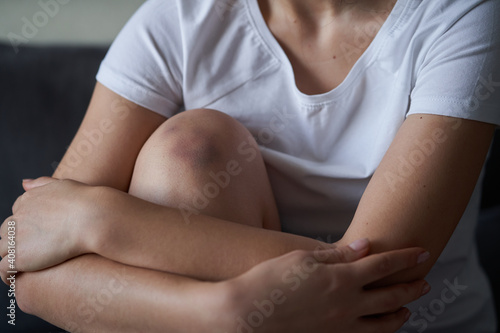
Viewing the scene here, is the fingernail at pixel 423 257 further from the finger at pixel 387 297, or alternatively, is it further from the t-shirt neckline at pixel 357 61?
the t-shirt neckline at pixel 357 61

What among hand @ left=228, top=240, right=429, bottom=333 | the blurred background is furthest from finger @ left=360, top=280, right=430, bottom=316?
the blurred background

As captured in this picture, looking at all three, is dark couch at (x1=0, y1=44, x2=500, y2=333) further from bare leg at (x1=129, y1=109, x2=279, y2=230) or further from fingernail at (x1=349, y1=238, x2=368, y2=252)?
fingernail at (x1=349, y1=238, x2=368, y2=252)

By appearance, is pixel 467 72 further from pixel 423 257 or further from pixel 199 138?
pixel 199 138

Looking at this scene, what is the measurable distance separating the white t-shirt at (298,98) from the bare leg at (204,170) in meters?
0.10

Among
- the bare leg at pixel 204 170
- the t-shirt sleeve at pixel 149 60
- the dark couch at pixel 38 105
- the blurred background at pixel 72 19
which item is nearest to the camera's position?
the bare leg at pixel 204 170

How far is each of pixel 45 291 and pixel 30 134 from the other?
1.90 feet

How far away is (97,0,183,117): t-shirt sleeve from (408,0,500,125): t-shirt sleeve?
0.37 m

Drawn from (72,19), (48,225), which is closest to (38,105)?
(72,19)

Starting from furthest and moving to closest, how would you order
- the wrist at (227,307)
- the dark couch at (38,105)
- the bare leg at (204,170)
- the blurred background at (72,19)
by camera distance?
the blurred background at (72,19) → the dark couch at (38,105) → the bare leg at (204,170) → the wrist at (227,307)

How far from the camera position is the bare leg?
0.61 metres

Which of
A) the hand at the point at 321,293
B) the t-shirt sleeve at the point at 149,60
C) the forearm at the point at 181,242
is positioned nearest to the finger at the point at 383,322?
the hand at the point at 321,293

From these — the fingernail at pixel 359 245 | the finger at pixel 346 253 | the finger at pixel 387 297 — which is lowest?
the finger at pixel 387 297

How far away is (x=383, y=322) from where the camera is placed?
56 centimetres

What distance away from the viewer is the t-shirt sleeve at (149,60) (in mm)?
749
